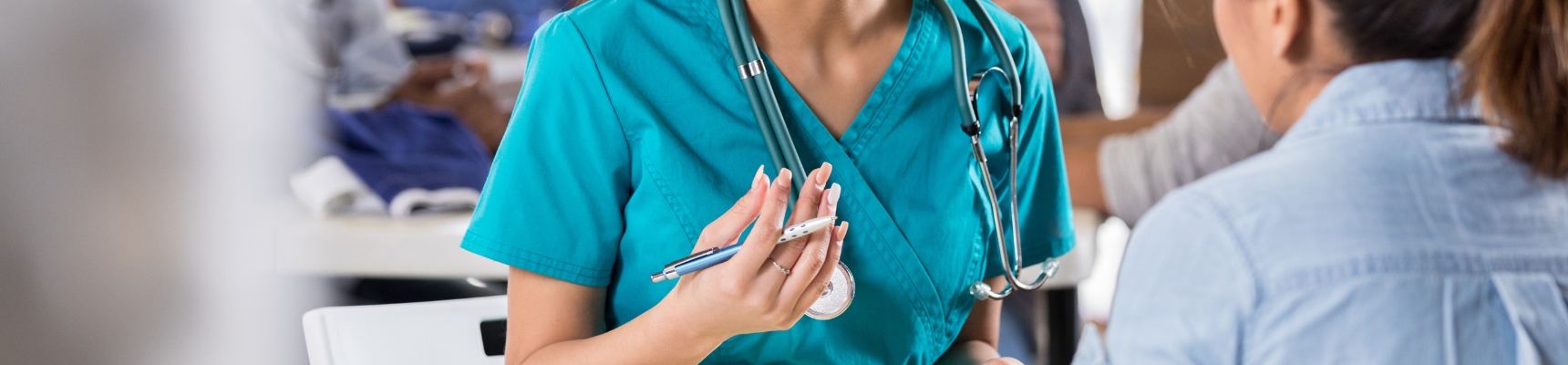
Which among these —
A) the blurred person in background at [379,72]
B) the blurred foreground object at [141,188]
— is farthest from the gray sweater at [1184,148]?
the blurred foreground object at [141,188]

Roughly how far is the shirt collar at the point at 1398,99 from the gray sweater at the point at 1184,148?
1.61 ft

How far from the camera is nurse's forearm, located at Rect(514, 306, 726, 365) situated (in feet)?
1.61

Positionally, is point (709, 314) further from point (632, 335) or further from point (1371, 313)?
point (1371, 313)

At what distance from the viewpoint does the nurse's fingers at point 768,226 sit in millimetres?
416

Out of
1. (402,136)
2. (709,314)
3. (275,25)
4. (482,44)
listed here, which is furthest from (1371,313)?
(482,44)

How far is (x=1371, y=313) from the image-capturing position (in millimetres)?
383

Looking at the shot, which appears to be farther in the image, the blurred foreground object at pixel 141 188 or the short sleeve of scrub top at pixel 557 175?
the blurred foreground object at pixel 141 188

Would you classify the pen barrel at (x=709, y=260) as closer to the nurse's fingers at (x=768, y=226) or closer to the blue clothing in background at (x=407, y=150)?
the nurse's fingers at (x=768, y=226)

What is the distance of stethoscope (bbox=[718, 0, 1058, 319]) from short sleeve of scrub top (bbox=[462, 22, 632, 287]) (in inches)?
3.4

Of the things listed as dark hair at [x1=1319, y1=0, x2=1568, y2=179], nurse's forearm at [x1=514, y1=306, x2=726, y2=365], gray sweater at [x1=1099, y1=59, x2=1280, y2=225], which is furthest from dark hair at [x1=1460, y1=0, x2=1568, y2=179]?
gray sweater at [x1=1099, y1=59, x2=1280, y2=225]

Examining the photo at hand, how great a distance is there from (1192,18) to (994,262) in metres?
0.42

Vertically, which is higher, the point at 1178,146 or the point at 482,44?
the point at 1178,146

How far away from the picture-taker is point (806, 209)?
445 mm

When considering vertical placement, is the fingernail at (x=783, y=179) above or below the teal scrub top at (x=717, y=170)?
above
